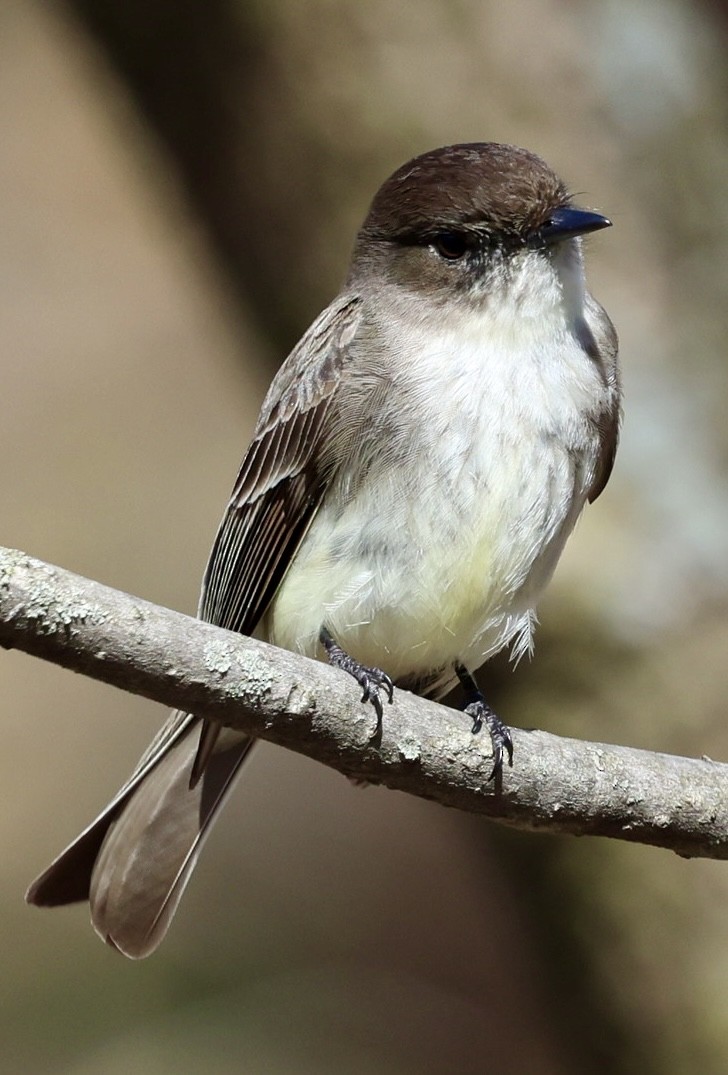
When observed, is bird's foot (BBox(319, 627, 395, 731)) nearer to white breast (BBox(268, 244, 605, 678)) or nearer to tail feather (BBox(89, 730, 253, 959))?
white breast (BBox(268, 244, 605, 678))

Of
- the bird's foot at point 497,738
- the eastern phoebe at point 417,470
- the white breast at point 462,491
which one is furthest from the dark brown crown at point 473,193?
the bird's foot at point 497,738

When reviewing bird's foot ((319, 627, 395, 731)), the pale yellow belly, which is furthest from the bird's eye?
bird's foot ((319, 627, 395, 731))

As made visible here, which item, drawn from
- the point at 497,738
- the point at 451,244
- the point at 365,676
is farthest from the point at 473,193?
the point at 497,738

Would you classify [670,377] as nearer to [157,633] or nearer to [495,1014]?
[157,633]

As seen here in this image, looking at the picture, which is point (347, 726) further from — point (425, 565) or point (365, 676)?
point (425, 565)

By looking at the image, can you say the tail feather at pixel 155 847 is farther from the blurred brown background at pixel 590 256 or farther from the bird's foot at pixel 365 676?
the blurred brown background at pixel 590 256

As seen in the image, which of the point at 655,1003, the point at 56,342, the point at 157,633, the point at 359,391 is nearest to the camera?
the point at 157,633

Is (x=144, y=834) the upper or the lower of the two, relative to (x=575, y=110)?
lower

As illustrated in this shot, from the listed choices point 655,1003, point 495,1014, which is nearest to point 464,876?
point 495,1014
